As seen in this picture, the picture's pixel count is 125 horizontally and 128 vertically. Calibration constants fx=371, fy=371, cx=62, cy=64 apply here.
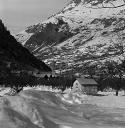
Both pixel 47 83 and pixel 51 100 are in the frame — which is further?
pixel 47 83

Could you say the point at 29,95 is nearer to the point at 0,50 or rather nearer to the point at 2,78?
the point at 2,78

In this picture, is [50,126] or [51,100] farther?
[51,100]

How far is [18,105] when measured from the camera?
9.27m

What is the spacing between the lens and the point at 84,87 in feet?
405

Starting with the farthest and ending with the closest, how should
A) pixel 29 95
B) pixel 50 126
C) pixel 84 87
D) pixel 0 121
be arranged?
1. pixel 84 87
2. pixel 29 95
3. pixel 50 126
4. pixel 0 121

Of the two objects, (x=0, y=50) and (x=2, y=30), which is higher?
(x=2, y=30)

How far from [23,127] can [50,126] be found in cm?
162

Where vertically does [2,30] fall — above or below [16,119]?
above

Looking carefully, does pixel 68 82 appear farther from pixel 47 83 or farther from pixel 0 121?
pixel 0 121

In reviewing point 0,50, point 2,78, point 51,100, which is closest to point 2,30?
point 0,50

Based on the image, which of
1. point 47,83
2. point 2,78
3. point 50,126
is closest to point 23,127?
point 50,126

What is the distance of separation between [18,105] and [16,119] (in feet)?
5.86

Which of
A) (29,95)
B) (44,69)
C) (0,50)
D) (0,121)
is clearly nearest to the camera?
(0,121)

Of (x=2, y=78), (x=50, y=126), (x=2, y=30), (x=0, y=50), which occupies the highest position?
(x=2, y=30)
